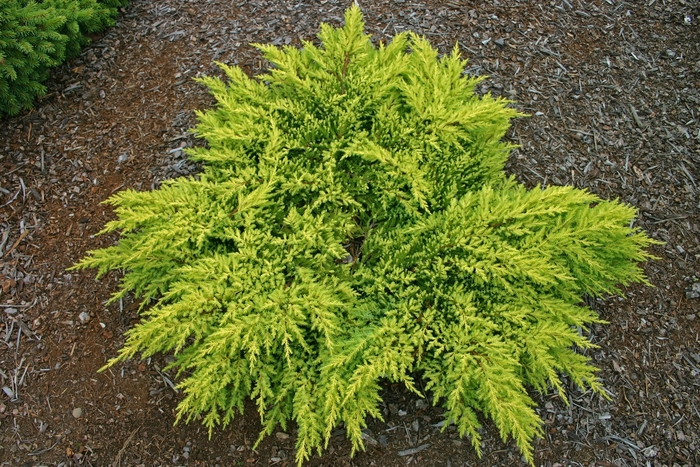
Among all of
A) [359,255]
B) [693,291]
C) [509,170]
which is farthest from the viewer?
[509,170]

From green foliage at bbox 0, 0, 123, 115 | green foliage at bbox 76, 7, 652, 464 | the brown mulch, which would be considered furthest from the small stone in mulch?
green foliage at bbox 0, 0, 123, 115

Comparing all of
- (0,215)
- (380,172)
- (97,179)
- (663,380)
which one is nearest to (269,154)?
(380,172)

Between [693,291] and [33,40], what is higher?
[33,40]

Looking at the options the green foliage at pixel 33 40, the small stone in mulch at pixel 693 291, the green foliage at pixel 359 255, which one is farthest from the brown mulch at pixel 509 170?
the green foliage at pixel 359 255

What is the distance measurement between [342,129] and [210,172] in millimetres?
830

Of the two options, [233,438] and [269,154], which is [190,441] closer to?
[233,438]

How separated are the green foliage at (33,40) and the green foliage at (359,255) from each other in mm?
1509

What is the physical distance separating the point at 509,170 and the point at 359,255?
1.41 m

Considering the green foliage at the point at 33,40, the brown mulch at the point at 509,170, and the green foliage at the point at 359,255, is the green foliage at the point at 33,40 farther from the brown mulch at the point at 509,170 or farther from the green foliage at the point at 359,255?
the green foliage at the point at 359,255

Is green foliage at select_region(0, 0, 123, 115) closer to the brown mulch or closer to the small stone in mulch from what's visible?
the brown mulch

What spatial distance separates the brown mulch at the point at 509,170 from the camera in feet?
9.59

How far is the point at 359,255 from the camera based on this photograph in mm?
3117

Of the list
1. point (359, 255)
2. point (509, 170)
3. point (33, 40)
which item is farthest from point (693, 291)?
point (33, 40)

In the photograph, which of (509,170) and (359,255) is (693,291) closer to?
(509,170)
